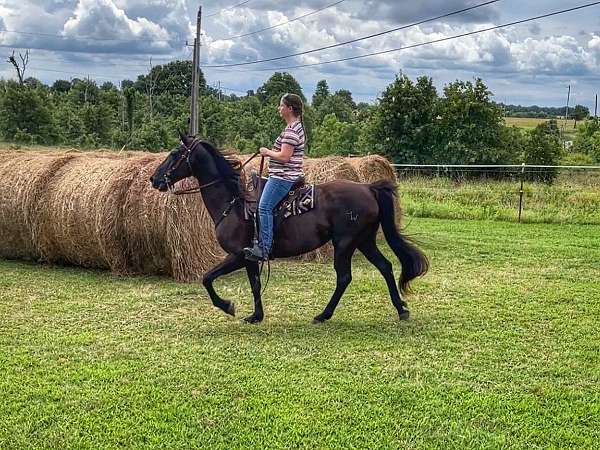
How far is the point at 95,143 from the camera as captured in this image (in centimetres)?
3628

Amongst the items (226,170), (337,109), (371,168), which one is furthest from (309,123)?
(226,170)

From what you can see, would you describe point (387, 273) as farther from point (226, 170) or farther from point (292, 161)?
point (226, 170)

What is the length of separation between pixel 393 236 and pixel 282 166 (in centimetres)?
140

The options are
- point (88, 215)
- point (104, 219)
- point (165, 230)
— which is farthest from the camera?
point (88, 215)

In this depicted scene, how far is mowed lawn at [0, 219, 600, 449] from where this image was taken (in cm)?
396

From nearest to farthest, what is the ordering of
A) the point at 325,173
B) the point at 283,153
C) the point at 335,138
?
the point at 283,153
the point at 325,173
the point at 335,138

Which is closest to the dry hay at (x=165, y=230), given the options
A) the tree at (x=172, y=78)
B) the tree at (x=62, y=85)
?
the tree at (x=172, y=78)

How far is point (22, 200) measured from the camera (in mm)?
9242

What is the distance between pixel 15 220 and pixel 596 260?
9183 mm

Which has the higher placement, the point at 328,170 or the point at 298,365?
the point at 328,170

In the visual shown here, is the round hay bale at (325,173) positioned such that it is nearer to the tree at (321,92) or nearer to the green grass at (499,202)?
the green grass at (499,202)

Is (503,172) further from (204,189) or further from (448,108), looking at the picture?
(204,189)

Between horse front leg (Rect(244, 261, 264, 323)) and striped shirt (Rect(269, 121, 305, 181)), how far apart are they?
98cm

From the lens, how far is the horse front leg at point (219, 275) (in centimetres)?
628
